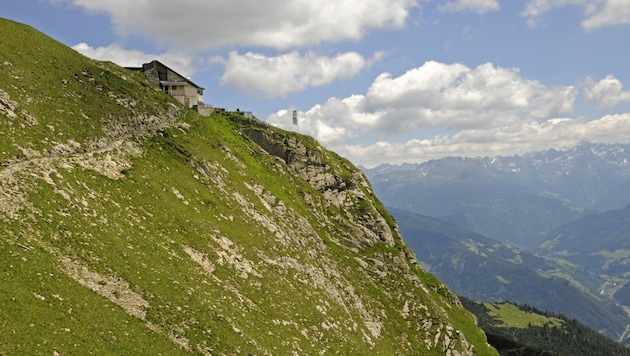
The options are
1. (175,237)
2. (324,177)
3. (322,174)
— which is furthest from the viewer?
(322,174)

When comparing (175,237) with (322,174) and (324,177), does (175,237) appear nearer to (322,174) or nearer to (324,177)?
(324,177)

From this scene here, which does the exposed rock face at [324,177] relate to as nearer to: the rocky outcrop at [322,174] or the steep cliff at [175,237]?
the rocky outcrop at [322,174]

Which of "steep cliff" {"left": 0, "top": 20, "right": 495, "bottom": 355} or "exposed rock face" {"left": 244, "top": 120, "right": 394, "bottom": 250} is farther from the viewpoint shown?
"exposed rock face" {"left": 244, "top": 120, "right": 394, "bottom": 250}

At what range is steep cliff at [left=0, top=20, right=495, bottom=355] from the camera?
33.4 m

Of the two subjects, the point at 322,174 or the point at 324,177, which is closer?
the point at 324,177

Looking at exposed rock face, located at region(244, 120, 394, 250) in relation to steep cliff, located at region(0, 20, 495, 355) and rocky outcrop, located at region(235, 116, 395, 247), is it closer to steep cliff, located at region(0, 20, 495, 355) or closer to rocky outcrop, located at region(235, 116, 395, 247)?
rocky outcrop, located at region(235, 116, 395, 247)

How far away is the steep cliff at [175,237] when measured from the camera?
109 ft

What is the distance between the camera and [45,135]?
50.6m

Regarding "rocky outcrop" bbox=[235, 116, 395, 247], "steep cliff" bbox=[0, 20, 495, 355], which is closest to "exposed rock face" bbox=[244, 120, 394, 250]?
"rocky outcrop" bbox=[235, 116, 395, 247]

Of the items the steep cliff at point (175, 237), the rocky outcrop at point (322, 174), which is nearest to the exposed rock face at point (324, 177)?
the rocky outcrop at point (322, 174)

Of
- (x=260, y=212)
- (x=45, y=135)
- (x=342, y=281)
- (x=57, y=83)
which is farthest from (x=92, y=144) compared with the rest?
(x=342, y=281)

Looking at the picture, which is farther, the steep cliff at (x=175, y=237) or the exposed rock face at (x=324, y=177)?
the exposed rock face at (x=324, y=177)

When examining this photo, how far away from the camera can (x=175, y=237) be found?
47938 mm

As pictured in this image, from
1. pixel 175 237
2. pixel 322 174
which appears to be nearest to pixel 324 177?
pixel 322 174
